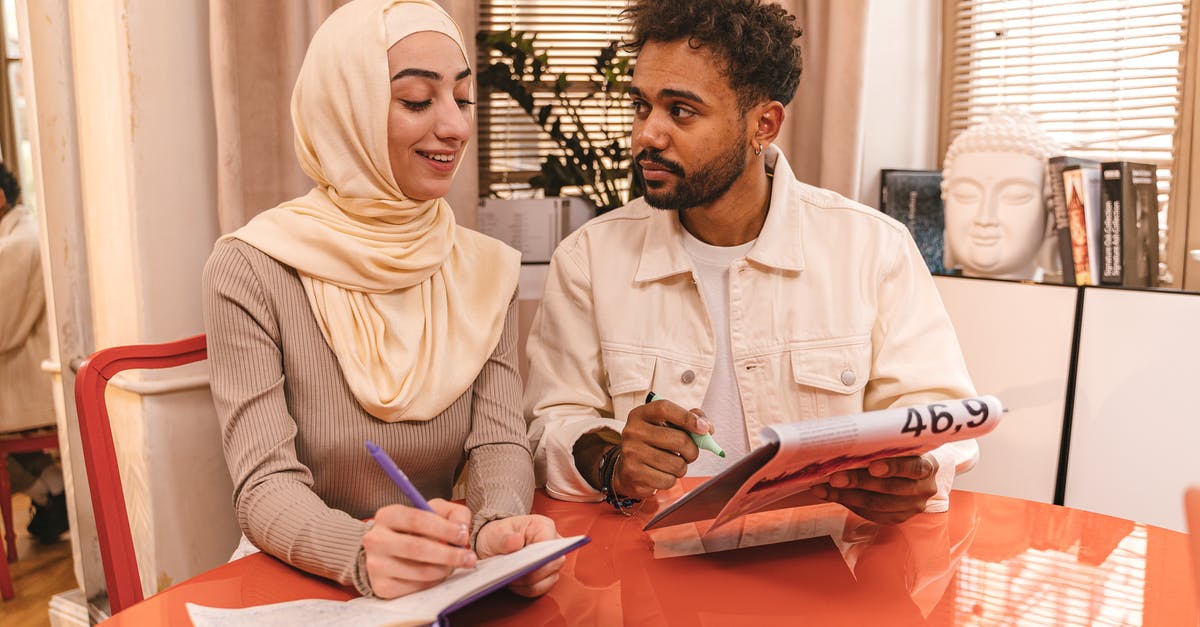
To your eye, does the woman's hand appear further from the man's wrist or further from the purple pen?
the man's wrist

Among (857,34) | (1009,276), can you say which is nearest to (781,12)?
(857,34)

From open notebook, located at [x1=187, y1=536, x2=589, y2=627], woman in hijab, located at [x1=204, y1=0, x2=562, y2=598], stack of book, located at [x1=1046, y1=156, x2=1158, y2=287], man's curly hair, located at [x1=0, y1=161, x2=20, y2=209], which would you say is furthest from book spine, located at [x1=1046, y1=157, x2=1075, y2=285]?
man's curly hair, located at [x1=0, y1=161, x2=20, y2=209]

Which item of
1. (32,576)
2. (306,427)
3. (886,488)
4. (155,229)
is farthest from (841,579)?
(32,576)

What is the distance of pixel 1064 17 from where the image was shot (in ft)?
7.87

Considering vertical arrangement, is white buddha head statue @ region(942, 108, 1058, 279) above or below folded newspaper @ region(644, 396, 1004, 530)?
above

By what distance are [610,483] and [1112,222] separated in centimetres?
143

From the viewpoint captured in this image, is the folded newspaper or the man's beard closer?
the folded newspaper

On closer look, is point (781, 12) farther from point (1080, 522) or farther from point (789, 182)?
point (1080, 522)

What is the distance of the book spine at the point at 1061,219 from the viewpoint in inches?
80.7

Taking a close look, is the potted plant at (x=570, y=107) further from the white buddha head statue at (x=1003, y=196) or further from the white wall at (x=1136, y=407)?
the white wall at (x=1136, y=407)

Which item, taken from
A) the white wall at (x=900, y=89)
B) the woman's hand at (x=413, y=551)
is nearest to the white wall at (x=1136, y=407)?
the white wall at (x=900, y=89)

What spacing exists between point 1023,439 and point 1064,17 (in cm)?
120

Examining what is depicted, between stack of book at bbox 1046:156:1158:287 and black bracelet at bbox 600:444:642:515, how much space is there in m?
1.33

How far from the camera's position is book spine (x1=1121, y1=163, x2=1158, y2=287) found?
78.2 inches
